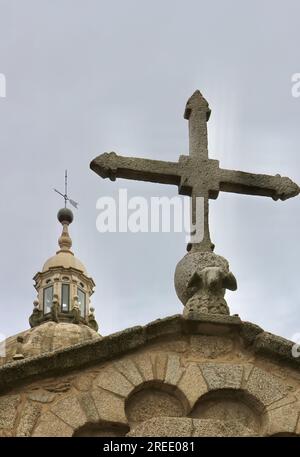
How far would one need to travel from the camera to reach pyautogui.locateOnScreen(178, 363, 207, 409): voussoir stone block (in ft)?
23.5

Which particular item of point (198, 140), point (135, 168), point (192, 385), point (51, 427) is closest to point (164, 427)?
point (192, 385)

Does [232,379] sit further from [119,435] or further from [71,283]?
[71,283]

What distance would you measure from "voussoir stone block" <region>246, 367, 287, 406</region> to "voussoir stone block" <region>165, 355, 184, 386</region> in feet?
1.80

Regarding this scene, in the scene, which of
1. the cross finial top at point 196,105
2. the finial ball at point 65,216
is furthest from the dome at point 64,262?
the cross finial top at point 196,105

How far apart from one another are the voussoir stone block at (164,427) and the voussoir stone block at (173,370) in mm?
339

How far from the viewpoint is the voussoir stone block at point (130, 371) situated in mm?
7168

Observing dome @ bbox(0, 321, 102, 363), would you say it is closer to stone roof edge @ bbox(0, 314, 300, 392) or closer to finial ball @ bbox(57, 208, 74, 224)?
finial ball @ bbox(57, 208, 74, 224)

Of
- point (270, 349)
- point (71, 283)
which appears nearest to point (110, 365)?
point (270, 349)

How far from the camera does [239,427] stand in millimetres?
7051

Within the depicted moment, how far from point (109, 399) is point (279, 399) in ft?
4.38

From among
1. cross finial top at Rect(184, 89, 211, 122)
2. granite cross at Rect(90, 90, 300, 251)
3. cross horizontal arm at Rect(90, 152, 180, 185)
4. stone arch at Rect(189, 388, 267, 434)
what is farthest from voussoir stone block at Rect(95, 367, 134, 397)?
cross finial top at Rect(184, 89, 211, 122)

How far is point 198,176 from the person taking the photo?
335 inches

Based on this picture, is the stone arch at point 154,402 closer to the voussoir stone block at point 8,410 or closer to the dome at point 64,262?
the voussoir stone block at point 8,410
